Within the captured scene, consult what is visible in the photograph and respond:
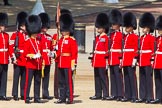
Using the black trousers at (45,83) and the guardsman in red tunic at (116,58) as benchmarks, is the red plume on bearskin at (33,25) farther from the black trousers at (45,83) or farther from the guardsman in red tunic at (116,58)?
the guardsman in red tunic at (116,58)

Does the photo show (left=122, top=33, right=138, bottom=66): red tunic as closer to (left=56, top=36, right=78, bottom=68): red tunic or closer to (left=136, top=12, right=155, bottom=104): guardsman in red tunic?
(left=136, top=12, right=155, bottom=104): guardsman in red tunic

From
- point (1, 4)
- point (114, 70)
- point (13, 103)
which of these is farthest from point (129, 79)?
point (1, 4)

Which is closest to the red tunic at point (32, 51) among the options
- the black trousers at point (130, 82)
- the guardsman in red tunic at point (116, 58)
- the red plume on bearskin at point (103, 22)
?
the red plume on bearskin at point (103, 22)

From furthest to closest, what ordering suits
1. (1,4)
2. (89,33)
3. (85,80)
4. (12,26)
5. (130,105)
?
(1,4)
(12,26)
(89,33)
(85,80)
(130,105)

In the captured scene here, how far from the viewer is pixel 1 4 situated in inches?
1368

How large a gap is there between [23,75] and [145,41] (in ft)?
8.11

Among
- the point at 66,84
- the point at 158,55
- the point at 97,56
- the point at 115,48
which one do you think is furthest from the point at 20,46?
the point at 158,55

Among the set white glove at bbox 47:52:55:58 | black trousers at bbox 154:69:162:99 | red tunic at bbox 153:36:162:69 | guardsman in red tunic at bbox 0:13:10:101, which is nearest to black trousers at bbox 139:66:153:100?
black trousers at bbox 154:69:162:99

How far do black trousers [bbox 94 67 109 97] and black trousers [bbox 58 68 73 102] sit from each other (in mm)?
782

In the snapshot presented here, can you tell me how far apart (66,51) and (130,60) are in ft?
4.13

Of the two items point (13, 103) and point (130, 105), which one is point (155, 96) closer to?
point (130, 105)

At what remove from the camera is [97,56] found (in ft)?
44.2

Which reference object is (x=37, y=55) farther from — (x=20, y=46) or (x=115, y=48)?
(x=115, y=48)

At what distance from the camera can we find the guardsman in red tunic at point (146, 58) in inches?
515
